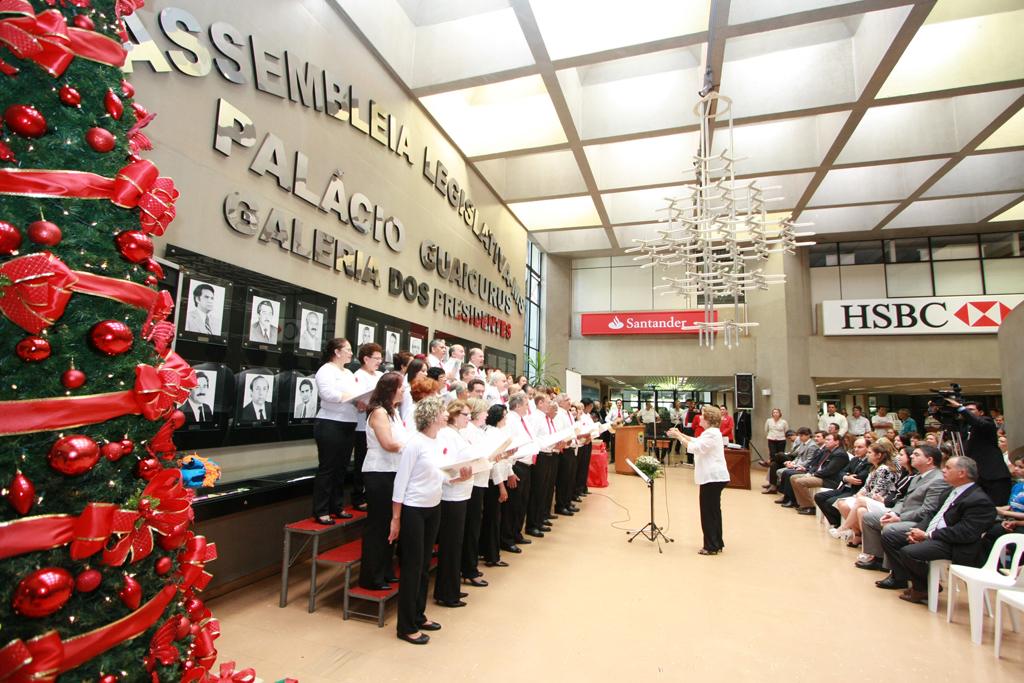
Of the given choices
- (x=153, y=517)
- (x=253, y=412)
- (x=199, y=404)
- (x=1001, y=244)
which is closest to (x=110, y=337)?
(x=153, y=517)

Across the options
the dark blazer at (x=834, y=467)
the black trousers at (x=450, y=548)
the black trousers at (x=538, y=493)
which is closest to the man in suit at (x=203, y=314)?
the black trousers at (x=450, y=548)

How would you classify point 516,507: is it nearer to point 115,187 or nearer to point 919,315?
point 115,187

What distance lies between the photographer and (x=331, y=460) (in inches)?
157

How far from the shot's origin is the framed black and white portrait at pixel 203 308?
148 inches

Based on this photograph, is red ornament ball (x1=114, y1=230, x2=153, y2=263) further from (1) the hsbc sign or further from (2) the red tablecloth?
(1) the hsbc sign

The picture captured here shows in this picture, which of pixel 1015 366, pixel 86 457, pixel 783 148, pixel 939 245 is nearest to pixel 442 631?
pixel 86 457

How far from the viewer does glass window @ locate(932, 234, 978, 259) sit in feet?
43.6

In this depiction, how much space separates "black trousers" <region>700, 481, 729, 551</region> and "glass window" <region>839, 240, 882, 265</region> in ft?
38.8

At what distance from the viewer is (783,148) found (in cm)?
941

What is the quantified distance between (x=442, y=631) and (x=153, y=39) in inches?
180

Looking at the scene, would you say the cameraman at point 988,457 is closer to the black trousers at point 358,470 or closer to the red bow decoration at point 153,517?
the black trousers at point 358,470

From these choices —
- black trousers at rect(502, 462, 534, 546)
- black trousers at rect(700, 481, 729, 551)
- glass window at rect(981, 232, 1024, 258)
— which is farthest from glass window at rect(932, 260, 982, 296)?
black trousers at rect(502, 462, 534, 546)

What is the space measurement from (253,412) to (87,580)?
3301 millimetres

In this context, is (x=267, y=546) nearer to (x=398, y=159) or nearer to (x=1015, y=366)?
(x=398, y=159)
